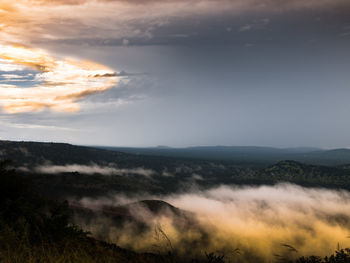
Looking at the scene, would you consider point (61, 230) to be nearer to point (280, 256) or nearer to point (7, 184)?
point (7, 184)

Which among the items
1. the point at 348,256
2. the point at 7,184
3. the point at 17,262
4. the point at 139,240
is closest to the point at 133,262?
the point at 17,262

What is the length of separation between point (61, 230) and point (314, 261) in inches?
541

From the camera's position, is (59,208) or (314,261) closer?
(314,261)

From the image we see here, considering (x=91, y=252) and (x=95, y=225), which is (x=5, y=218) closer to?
(x=91, y=252)

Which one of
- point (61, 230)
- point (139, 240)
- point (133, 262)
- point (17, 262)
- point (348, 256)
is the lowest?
point (139, 240)

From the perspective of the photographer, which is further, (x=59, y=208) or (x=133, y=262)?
(x=59, y=208)

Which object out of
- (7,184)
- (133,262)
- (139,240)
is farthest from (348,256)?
(139,240)

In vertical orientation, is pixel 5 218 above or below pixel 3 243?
below

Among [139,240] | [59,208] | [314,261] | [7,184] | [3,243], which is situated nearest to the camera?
[3,243]

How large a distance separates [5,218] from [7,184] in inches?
158

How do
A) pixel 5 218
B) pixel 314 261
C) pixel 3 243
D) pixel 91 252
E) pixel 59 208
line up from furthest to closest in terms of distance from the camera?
pixel 59 208, pixel 5 218, pixel 314 261, pixel 3 243, pixel 91 252

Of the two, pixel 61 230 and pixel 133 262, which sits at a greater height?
pixel 133 262

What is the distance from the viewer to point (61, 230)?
54.8ft

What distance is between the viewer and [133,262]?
27.7 feet
